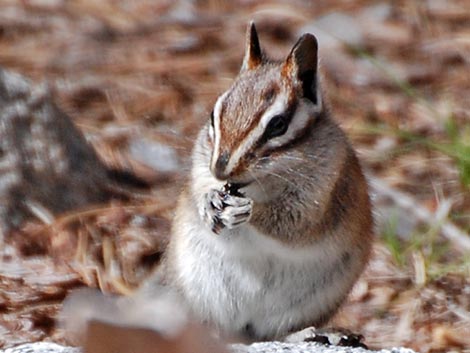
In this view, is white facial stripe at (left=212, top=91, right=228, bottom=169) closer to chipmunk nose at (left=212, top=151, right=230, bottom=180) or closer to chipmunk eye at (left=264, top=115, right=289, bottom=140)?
chipmunk nose at (left=212, top=151, right=230, bottom=180)

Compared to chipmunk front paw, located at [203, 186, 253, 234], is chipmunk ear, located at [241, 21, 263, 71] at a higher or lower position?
higher

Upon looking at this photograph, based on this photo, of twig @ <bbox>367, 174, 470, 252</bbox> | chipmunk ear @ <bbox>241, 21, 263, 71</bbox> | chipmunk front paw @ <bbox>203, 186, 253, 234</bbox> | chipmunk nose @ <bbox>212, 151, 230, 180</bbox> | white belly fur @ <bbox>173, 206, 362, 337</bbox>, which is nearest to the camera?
chipmunk nose @ <bbox>212, 151, 230, 180</bbox>

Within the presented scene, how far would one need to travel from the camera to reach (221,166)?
10.4 ft

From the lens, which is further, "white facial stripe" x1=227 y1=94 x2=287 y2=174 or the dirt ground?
the dirt ground

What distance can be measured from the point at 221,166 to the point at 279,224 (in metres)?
0.59

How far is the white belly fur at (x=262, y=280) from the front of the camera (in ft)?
12.1

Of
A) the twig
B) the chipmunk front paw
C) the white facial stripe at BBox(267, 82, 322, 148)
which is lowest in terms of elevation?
the twig

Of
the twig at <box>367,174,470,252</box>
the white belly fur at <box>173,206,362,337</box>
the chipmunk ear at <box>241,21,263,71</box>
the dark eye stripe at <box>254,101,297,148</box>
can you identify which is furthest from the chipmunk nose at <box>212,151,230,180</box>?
the twig at <box>367,174,470,252</box>

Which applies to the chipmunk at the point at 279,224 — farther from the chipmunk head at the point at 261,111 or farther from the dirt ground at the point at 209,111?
the dirt ground at the point at 209,111

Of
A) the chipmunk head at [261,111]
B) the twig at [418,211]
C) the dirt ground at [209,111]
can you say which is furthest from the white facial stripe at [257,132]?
the twig at [418,211]

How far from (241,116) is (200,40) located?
350cm

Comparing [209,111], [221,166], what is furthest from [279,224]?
[221,166]

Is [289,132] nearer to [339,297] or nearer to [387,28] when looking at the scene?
[339,297]

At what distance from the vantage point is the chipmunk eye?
10.9 feet
